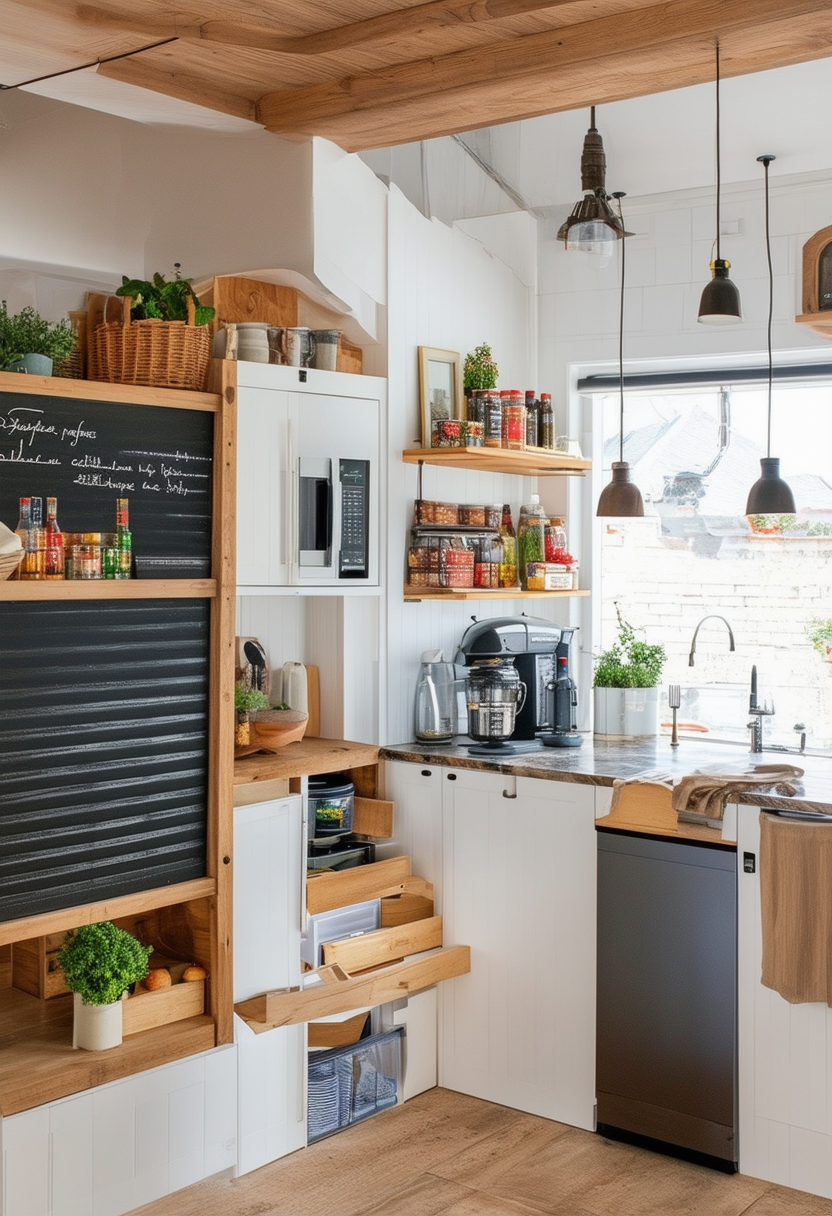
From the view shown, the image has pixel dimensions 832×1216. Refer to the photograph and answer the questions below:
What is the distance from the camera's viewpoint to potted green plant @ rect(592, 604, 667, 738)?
457 centimetres

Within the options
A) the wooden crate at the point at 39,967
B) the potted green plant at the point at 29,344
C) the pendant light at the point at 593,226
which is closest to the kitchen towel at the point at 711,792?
the pendant light at the point at 593,226

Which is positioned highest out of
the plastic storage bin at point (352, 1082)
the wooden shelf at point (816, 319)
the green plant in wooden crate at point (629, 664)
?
the wooden shelf at point (816, 319)

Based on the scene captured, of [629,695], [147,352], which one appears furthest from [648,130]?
[147,352]

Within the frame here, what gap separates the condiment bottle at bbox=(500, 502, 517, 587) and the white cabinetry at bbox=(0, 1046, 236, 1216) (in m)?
1.99

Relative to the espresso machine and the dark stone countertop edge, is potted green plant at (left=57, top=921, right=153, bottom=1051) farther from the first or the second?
the espresso machine

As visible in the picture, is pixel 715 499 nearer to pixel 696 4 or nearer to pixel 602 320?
pixel 602 320

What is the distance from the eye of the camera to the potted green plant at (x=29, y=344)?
301cm

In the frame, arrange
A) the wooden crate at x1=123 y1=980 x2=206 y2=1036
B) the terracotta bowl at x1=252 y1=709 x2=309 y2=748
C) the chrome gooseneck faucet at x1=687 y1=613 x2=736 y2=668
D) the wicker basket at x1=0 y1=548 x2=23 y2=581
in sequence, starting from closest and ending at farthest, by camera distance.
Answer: the wicker basket at x1=0 y1=548 x2=23 y2=581
the wooden crate at x1=123 y1=980 x2=206 y2=1036
the terracotta bowl at x1=252 y1=709 x2=309 y2=748
the chrome gooseneck faucet at x1=687 y1=613 x2=736 y2=668

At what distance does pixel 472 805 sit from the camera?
3.99 metres

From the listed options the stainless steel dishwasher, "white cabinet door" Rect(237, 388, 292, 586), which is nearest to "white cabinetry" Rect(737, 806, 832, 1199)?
the stainless steel dishwasher

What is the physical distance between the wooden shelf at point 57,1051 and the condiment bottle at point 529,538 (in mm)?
2102

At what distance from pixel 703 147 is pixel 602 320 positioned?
74cm

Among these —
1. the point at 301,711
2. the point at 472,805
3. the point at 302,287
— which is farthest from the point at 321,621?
the point at 302,287

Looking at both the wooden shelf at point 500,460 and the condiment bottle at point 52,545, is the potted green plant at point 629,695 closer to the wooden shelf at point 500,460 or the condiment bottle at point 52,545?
the wooden shelf at point 500,460
